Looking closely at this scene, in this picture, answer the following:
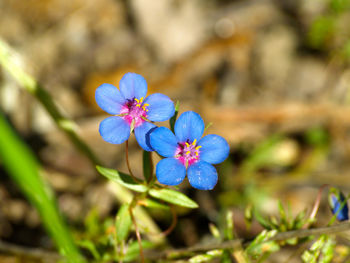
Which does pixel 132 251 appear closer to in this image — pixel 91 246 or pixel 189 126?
pixel 91 246

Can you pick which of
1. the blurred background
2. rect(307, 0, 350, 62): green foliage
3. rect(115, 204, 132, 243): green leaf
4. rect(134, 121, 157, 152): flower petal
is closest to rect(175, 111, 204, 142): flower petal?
rect(134, 121, 157, 152): flower petal

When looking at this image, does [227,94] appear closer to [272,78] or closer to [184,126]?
[272,78]

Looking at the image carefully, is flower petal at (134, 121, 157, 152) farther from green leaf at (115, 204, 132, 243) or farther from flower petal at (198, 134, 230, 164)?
green leaf at (115, 204, 132, 243)

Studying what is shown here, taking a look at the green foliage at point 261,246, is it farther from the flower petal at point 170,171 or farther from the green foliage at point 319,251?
the flower petal at point 170,171

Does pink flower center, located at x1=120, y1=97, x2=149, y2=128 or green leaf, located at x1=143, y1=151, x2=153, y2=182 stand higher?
pink flower center, located at x1=120, y1=97, x2=149, y2=128

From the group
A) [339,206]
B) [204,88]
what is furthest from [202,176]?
[204,88]
